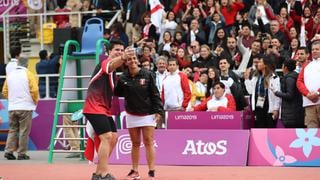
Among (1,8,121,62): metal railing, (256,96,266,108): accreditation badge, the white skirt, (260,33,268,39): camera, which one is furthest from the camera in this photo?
(1,8,121,62): metal railing

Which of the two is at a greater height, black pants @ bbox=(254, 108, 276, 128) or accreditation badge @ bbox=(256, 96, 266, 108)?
accreditation badge @ bbox=(256, 96, 266, 108)

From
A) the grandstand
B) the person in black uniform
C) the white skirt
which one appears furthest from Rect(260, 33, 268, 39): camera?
the white skirt

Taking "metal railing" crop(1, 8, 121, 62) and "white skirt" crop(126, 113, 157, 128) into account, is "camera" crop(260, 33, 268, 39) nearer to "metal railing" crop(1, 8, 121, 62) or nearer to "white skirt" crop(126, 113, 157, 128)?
"metal railing" crop(1, 8, 121, 62)

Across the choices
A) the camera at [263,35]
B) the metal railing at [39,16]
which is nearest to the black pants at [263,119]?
the camera at [263,35]

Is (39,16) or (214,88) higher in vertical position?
(39,16)

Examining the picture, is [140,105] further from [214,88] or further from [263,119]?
[263,119]

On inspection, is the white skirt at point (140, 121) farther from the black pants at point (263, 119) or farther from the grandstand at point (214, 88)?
the black pants at point (263, 119)

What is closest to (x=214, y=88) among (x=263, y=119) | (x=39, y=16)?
(x=263, y=119)

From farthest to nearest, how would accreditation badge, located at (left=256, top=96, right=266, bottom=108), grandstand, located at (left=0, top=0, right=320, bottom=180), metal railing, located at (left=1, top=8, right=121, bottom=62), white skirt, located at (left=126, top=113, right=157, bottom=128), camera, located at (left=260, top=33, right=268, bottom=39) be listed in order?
metal railing, located at (left=1, top=8, right=121, bottom=62), camera, located at (left=260, top=33, right=268, bottom=39), accreditation badge, located at (left=256, top=96, right=266, bottom=108), grandstand, located at (left=0, top=0, right=320, bottom=180), white skirt, located at (left=126, top=113, right=157, bottom=128)

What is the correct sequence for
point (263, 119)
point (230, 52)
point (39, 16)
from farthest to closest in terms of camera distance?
point (39, 16), point (230, 52), point (263, 119)

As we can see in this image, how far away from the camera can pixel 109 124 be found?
446 inches

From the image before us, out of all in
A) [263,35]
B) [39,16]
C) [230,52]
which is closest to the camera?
[230,52]

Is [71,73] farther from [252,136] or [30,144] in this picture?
[252,136]

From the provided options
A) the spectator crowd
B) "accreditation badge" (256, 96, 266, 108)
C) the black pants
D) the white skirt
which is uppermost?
the spectator crowd
